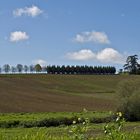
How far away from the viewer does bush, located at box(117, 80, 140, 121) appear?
51656mm

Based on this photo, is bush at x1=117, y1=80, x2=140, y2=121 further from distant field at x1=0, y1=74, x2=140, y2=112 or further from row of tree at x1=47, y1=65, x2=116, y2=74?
row of tree at x1=47, y1=65, x2=116, y2=74

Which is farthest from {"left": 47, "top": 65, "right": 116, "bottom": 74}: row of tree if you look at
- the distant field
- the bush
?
the bush

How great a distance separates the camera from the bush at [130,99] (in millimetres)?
51656

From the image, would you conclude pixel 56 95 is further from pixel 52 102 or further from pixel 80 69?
pixel 80 69

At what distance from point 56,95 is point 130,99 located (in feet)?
77.9

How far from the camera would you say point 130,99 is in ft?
173

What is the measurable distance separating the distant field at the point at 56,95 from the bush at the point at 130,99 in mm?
2161

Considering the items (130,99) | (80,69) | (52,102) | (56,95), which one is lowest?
(52,102)

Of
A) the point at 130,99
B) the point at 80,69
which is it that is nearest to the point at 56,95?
the point at 130,99

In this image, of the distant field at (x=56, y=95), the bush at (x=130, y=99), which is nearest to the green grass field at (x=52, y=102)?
the distant field at (x=56, y=95)

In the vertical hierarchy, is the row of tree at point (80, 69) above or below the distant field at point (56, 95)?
above

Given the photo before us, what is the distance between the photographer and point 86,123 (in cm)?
834

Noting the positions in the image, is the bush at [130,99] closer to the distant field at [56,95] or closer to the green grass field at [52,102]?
the green grass field at [52,102]

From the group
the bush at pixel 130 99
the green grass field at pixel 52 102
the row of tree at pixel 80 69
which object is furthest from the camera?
the row of tree at pixel 80 69
